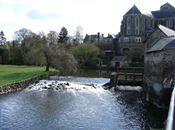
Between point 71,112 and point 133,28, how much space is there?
76.3m

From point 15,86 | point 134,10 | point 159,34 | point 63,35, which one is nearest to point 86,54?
point 134,10

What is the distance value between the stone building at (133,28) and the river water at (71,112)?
6228 centimetres

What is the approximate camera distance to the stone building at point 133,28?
3802 inches

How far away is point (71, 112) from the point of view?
24953mm

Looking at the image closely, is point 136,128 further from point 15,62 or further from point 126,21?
point 126,21

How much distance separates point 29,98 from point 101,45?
76637 millimetres

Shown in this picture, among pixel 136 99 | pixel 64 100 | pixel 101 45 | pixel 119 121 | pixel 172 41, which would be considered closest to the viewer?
pixel 119 121

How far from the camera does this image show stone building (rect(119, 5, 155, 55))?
96562 mm

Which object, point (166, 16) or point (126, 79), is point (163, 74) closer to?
point (126, 79)

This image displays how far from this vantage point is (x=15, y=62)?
84.7 metres

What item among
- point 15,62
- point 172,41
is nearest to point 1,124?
point 172,41

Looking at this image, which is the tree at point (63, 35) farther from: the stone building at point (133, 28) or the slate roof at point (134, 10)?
the slate roof at point (134, 10)

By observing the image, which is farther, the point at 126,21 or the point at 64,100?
the point at 126,21

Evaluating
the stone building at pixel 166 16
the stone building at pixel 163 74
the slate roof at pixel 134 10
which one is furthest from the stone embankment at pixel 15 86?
the stone building at pixel 166 16
